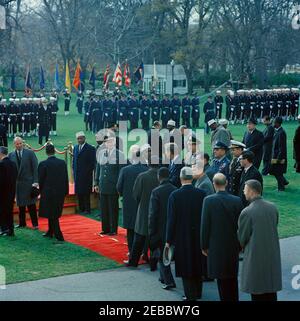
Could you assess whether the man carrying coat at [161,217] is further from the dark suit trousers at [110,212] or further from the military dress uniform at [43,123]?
the military dress uniform at [43,123]

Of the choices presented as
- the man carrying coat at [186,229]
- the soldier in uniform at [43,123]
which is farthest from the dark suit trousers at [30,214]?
the soldier in uniform at [43,123]

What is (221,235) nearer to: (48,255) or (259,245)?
(259,245)

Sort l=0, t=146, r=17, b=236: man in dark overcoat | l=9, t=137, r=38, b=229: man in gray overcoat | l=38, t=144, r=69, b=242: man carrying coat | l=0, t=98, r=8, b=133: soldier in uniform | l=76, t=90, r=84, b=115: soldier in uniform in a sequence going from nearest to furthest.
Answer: l=38, t=144, r=69, b=242: man carrying coat → l=0, t=146, r=17, b=236: man in dark overcoat → l=9, t=137, r=38, b=229: man in gray overcoat → l=0, t=98, r=8, b=133: soldier in uniform → l=76, t=90, r=84, b=115: soldier in uniform

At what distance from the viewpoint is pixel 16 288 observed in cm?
895

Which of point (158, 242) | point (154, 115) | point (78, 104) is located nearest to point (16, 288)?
point (158, 242)

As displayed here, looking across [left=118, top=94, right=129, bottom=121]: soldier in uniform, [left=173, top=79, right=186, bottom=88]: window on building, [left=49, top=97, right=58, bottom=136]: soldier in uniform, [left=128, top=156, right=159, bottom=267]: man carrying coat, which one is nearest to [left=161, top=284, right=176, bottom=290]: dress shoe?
[left=128, top=156, right=159, bottom=267]: man carrying coat

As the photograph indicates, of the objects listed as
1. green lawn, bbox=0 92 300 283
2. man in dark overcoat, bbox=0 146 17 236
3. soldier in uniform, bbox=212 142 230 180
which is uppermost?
soldier in uniform, bbox=212 142 230 180

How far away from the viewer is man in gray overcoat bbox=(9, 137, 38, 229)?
1229cm

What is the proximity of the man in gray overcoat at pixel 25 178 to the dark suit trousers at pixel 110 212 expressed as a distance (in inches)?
48.7

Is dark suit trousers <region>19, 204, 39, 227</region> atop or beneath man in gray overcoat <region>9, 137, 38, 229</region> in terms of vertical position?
beneath

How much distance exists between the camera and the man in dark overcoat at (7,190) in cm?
1164

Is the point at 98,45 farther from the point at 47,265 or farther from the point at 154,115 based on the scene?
the point at 47,265

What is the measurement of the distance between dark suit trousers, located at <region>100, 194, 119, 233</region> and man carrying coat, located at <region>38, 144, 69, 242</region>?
2.65 ft

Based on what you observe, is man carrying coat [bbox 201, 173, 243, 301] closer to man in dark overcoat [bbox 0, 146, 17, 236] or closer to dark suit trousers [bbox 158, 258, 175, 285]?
dark suit trousers [bbox 158, 258, 175, 285]
